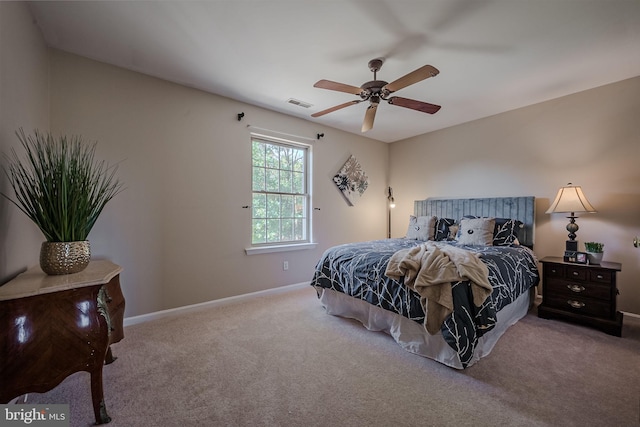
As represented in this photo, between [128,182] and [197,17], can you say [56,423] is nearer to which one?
[128,182]

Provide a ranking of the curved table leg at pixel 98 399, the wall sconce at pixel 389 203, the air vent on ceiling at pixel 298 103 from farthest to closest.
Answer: the wall sconce at pixel 389 203 < the air vent on ceiling at pixel 298 103 < the curved table leg at pixel 98 399

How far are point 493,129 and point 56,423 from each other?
5.13m

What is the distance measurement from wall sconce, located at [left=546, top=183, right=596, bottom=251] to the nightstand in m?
0.32

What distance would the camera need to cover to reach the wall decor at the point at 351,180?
175 inches

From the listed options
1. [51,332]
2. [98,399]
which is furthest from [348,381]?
[51,332]

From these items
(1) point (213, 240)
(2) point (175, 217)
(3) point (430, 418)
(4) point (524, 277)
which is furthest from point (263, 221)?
(4) point (524, 277)

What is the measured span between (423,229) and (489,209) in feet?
3.19

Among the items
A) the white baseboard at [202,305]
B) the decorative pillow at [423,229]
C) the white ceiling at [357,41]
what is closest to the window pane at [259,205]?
the white baseboard at [202,305]

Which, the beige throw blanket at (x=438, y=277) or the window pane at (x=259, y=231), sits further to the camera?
the window pane at (x=259, y=231)

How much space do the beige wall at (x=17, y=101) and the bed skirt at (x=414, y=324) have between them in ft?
8.10

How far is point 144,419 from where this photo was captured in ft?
4.76

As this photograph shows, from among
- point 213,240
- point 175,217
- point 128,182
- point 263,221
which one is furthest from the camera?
point 263,221

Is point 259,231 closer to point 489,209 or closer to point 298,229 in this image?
point 298,229

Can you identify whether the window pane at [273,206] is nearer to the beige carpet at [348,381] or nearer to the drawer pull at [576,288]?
the beige carpet at [348,381]
